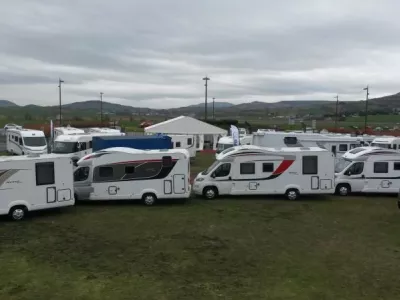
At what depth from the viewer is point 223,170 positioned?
64.1 ft

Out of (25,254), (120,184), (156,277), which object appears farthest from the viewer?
(120,184)

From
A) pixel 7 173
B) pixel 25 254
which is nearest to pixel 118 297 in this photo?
pixel 25 254

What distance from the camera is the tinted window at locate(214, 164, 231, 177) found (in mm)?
19484

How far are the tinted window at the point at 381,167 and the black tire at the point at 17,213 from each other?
49.6 feet

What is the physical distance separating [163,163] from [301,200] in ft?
20.7

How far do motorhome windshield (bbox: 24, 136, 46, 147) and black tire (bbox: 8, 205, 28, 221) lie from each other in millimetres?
20441

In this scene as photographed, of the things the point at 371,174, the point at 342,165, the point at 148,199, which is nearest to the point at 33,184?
the point at 148,199

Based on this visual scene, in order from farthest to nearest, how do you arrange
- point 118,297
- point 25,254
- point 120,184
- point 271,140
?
point 271,140, point 120,184, point 25,254, point 118,297

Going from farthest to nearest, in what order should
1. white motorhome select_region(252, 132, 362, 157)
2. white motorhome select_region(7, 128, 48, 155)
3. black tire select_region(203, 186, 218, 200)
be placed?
white motorhome select_region(7, 128, 48, 155) → white motorhome select_region(252, 132, 362, 157) → black tire select_region(203, 186, 218, 200)

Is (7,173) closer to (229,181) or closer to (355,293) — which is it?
(229,181)

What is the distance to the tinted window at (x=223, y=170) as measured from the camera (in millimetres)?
19484

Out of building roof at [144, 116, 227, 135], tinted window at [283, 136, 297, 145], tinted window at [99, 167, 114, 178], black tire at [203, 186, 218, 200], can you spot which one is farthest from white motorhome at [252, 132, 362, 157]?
tinted window at [99, 167, 114, 178]

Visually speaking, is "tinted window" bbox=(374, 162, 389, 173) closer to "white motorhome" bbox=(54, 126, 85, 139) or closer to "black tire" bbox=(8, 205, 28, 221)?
"black tire" bbox=(8, 205, 28, 221)

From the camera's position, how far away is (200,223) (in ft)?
50.4
